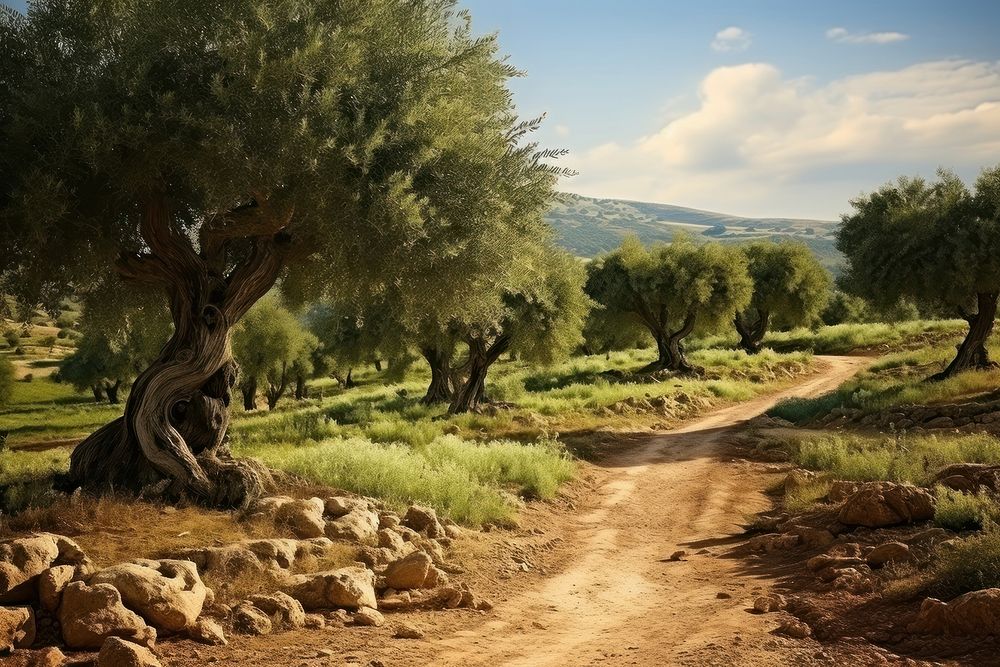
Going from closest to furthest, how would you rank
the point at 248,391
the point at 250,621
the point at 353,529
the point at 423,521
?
the point at 250,621
the point at 353,529
the point at 423,521
the point at 248,391

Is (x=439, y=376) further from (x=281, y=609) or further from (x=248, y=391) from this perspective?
(x=281, y=609)

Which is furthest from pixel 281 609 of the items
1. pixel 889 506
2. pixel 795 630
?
pixel 889 506

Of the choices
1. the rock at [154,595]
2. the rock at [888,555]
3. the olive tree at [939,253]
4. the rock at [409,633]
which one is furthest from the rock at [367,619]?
the olive tree at [939,253]

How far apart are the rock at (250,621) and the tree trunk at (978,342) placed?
2682cm

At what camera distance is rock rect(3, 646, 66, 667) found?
566 centimetres

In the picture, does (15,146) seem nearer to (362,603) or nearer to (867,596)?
(362,603)

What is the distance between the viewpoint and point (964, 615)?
227 inches

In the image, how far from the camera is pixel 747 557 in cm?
998

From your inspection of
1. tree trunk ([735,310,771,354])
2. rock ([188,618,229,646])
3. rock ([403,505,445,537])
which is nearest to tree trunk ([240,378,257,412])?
tree trunk ([735,310,771,354])

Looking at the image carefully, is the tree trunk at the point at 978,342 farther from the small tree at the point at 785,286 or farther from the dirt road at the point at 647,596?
the small tree at the point at 785,286

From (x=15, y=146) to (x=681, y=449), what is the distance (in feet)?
55.3

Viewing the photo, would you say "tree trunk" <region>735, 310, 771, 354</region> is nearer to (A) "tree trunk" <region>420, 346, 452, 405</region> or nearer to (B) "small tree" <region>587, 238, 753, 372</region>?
(B) "small tree" <region>587, 238, 753, 372</region>

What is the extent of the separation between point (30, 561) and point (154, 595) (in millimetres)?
1188

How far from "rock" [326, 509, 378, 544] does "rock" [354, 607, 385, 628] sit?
6.43 feet
